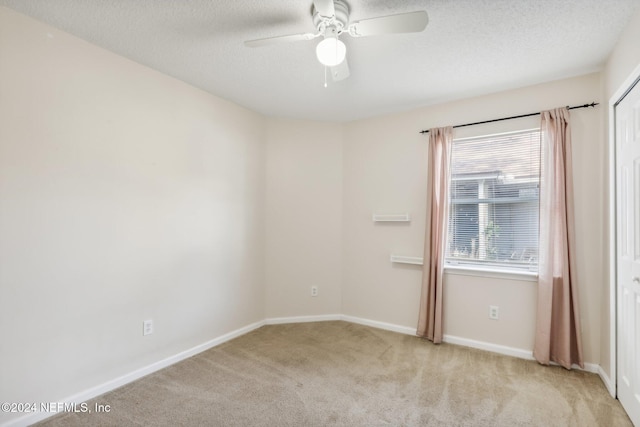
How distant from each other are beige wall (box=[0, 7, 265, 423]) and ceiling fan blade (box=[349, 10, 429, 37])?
184 centimetres

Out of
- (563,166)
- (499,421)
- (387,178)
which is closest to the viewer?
(499,421)

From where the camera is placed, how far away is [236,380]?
242 centimetres

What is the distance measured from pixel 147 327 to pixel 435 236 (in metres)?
2.76

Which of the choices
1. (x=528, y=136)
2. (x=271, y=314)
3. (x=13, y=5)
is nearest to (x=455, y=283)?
(x=528, y=136)

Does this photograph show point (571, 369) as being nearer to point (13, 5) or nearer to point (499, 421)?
point (499, 421)

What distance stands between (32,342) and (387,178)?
3.30 meters

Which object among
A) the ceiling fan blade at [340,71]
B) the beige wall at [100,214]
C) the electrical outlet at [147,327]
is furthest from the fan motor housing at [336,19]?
the electrical outlet at [147,327]

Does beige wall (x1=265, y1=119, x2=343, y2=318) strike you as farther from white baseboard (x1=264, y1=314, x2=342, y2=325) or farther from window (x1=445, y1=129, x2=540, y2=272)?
window (x1=445, y1=129, x2=540, y2=272)

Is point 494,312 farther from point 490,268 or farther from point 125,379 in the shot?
point 125,379

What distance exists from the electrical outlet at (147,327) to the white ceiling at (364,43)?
210 centimetres

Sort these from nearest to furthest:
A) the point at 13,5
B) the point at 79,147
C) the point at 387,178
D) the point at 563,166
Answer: the point at 13,5
the point at 79,147
the point at 563,166
the point at 387,178

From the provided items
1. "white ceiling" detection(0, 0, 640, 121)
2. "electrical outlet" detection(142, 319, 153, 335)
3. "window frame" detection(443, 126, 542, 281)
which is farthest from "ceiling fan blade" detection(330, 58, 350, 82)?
"electrical outlet" detection(142, 319, 153, 335)

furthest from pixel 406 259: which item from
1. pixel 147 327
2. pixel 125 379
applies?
pixel 125 379

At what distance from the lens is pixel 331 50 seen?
70.3 inches
